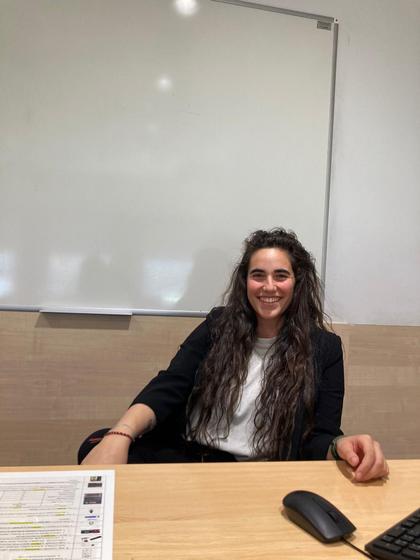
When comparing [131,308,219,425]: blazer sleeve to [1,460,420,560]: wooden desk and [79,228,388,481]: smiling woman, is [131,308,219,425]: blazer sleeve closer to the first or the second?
[79,228,388,481]: smiling woman

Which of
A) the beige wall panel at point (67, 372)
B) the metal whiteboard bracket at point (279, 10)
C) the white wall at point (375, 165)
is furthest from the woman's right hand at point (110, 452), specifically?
the metal whiteboard bracket at point (279, 10)

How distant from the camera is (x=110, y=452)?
3.52 ft

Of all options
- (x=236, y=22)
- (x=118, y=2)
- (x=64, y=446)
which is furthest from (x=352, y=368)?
(x=118, y=2)

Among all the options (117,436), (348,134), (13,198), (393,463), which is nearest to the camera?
(393,463)

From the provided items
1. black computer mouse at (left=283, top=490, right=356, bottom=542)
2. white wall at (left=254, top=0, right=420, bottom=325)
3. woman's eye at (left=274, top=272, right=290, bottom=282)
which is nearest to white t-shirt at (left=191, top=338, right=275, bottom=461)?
woman's eye at (left=274, top=272, right=290, bottom=282)

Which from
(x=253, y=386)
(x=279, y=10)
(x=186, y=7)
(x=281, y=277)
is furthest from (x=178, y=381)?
(x=279, y=10)

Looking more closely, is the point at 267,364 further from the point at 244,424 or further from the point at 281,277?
the point at 281,277

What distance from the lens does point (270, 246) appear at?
1530 millimetres

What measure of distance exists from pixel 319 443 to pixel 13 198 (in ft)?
4.71

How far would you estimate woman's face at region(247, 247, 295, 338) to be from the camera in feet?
4.75

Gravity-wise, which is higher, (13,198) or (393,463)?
(13,198)

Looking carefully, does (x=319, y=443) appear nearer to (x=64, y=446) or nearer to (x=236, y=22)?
(x=64, y=446)

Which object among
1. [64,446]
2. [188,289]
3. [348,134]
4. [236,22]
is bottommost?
[64,446]

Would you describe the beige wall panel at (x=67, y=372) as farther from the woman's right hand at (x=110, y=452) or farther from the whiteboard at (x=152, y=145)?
the woman's right hand at (x=110, y=452)
